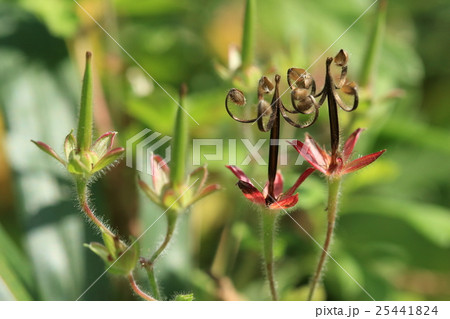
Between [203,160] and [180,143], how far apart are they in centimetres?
65

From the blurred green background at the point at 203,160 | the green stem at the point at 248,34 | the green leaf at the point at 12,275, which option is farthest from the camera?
the blurred green background at the point at 203,160

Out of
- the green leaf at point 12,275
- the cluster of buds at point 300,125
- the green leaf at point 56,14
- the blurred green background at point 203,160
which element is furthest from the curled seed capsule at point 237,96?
the green leaf at point 56,14

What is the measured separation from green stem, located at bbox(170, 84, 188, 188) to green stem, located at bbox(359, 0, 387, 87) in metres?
0.42

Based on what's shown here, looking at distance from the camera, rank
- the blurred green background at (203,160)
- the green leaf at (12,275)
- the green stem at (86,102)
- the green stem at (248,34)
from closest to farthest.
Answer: the green stem at (86,102) → the green stem at (248,34) → the green leaf at (12,275) → the blurred green background at (203,160)

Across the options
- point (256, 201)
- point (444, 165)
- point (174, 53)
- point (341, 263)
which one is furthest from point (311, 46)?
point (256, 201)

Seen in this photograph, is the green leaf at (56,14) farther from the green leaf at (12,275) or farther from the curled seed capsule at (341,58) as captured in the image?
the curled seed capsule at (341,58)

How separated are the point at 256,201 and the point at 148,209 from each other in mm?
566

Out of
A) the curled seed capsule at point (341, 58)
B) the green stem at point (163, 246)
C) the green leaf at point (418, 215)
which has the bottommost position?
the green stem at point (163, 246)

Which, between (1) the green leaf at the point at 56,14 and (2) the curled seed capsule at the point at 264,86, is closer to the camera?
(2) the curled seed capsule at the point at 264,86

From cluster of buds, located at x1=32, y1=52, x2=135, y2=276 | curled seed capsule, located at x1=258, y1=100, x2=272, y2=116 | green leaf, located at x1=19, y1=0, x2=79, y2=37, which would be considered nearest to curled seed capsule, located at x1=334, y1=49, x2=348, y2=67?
curled seed capsule, located at x1=258, y1=100, x2=272, y2=116

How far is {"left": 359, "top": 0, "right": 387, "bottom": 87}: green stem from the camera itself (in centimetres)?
97

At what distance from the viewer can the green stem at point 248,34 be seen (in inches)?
35.3

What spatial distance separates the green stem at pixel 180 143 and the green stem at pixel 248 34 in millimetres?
237

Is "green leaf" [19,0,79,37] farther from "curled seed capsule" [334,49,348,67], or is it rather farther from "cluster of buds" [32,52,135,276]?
"curled seed capsule" [334,49,348,67]
